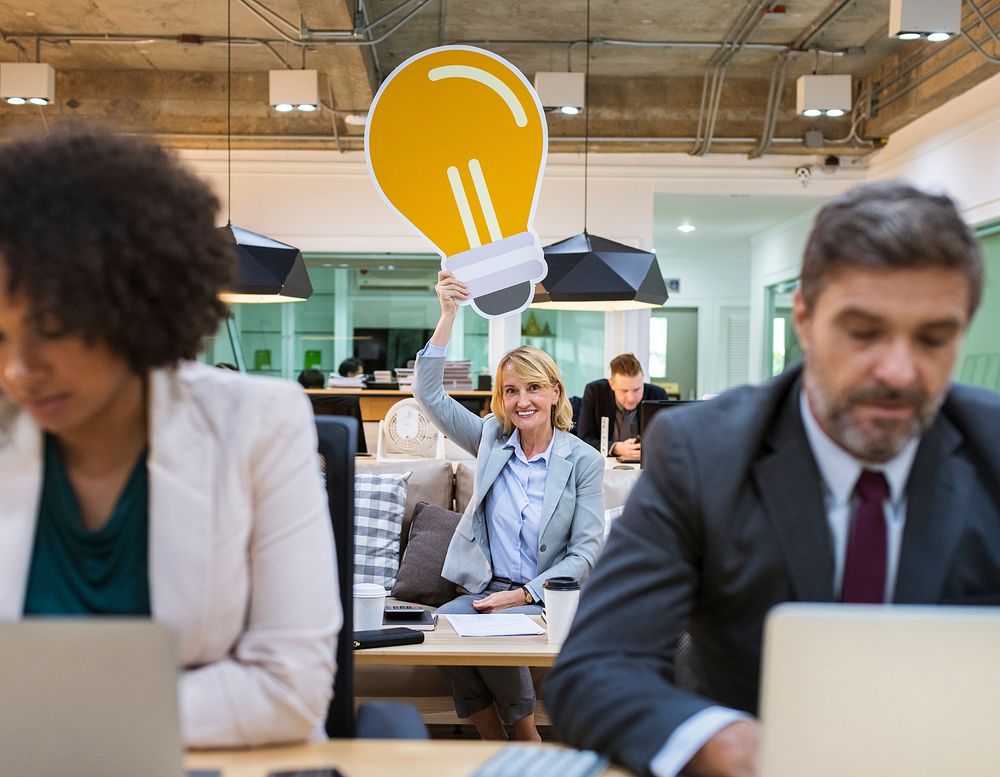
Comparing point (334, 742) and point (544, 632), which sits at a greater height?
point (334, 742)

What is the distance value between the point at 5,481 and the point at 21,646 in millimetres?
365

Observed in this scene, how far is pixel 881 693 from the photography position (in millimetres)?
922

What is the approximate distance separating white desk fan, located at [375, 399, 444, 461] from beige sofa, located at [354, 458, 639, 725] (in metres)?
0.71

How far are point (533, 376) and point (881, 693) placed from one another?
2.89 metres

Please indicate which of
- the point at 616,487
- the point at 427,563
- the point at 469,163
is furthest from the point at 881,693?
the point at 616,487

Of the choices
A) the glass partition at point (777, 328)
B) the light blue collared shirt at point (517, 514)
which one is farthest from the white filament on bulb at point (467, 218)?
the glass partition at point (777, 328)

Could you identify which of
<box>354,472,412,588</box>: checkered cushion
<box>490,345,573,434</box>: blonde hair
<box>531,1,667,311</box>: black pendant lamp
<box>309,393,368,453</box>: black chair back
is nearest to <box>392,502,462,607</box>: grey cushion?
<box>354,472,412,588</box>: checkered cushion

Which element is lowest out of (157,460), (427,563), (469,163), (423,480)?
(427,563)

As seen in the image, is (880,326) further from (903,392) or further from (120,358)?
(120,358)

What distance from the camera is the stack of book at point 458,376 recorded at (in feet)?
32.3

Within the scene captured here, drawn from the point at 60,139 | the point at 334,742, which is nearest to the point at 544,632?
the point at 334,742

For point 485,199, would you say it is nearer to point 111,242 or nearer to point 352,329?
point 111,242

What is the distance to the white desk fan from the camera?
5762 millimetres

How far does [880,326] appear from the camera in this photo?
120 cm
